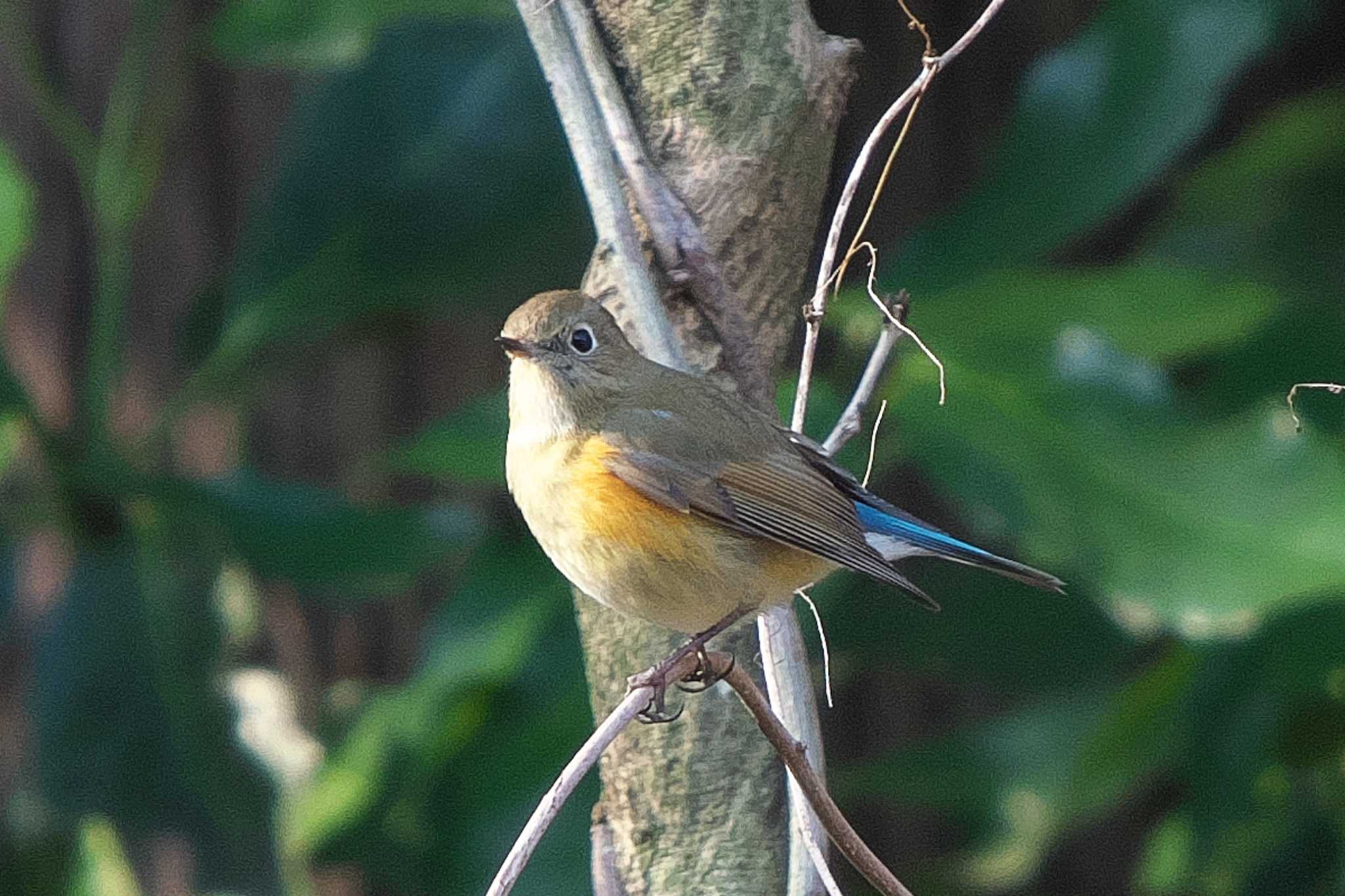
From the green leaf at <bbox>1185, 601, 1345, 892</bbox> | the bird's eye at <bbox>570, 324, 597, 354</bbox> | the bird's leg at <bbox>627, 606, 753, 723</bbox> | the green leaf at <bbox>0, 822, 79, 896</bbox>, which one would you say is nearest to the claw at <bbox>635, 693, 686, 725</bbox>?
the bird's leg at <bbox>627, 606, 753, 723</bbox>

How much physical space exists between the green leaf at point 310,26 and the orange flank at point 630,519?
1671 millimetres

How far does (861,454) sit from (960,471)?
36 cm

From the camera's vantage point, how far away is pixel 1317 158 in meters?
3.72

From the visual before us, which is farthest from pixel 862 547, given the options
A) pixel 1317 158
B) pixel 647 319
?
pixel 1317 158

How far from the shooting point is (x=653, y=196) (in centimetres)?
175

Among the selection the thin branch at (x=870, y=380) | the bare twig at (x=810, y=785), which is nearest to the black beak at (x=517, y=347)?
the thin branch at (x=870, y=380)

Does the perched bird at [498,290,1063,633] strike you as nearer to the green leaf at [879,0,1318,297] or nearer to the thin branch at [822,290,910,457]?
the thin branch at [822,290,910,457]

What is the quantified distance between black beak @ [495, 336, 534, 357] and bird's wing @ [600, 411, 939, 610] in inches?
5.2

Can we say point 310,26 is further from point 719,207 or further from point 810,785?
point 810,785

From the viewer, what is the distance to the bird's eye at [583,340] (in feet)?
6.58

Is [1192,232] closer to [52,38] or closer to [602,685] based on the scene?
[602,685]

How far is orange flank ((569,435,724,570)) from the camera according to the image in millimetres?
1931

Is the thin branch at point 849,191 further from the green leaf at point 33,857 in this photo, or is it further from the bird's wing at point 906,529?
the green leaf at point 33,857

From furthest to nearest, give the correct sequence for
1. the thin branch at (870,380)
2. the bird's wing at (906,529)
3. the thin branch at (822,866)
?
the bird's wing at (906,529) → the thin branch at (870,380) → the thin branch at (822,866)
